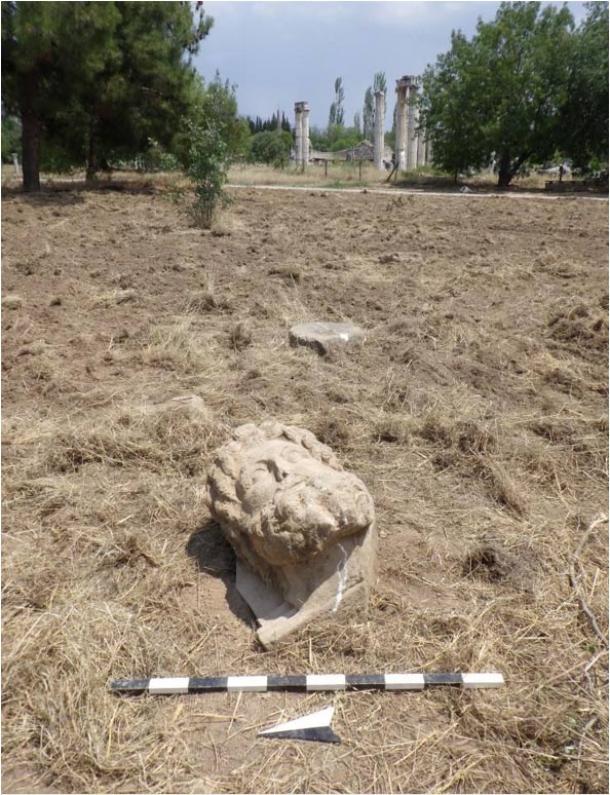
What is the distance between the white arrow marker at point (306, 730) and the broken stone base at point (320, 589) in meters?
0.32

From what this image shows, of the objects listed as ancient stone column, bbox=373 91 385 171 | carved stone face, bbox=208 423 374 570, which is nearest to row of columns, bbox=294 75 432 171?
ancient stone column, bbox=373 91 385 171

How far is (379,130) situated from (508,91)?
1335cm

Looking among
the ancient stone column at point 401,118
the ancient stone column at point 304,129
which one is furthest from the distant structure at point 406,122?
A: the ancient stone column at point 304,129

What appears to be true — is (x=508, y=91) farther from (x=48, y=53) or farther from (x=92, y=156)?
(x=48, y=53)

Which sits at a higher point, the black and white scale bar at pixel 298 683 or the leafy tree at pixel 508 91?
the leafy tree at pixel 508 91

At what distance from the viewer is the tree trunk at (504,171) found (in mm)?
21109

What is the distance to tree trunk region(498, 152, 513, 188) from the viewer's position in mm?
21109

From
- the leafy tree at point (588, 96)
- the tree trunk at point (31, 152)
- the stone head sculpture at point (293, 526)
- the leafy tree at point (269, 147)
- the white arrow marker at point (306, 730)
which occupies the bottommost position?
the white arrow marker at point (306, 730)

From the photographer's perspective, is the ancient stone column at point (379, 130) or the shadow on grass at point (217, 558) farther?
the ancient stone column at point (379, 130)

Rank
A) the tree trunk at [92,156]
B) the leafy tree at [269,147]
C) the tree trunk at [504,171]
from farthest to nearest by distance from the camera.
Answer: the leafy tree at [269,147]
the tree trunk at [504,171]
the tree trunk at [92,156]

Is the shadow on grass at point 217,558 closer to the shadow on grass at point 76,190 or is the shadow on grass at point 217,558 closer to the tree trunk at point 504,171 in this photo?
the shadow on grass at point 76,190

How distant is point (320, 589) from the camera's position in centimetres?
224

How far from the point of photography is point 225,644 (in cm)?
221

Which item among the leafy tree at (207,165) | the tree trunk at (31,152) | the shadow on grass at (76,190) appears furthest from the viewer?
the tree trunk at (31,152)
